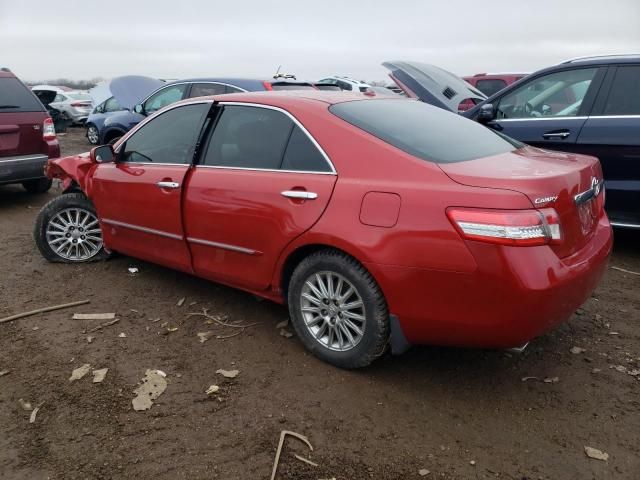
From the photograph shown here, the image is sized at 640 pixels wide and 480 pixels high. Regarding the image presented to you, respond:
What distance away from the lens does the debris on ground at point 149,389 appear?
2949 millimetres

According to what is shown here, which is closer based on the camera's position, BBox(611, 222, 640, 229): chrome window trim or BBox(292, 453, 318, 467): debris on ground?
BBox(292, 453, 318, 467): debris on ground

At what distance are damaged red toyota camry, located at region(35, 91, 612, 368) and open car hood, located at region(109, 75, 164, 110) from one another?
520 cm

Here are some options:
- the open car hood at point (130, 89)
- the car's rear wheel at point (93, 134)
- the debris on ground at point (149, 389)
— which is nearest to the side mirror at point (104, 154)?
the debris on ground at point (149, 389)

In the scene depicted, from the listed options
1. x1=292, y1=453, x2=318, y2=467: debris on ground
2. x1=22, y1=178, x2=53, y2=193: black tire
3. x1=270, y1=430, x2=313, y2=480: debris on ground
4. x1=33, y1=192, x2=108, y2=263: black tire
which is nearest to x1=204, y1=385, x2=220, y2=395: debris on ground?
x1=270, y1=430, x2=313, y2=480: debris on ground

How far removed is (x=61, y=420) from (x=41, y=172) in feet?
16.9

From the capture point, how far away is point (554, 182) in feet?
8.98

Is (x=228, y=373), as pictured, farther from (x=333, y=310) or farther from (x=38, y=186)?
(x=38, y=186)

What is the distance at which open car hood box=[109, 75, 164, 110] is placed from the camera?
9008mm

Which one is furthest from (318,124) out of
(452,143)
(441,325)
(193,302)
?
(193,302)

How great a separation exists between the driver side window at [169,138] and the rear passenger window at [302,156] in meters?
0.88

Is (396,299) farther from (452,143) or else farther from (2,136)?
(2,136)

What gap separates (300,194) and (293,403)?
1.14 metres

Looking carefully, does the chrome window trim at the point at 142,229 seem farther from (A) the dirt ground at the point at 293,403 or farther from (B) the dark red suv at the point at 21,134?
(B) the dark red suv at the point at 21,134

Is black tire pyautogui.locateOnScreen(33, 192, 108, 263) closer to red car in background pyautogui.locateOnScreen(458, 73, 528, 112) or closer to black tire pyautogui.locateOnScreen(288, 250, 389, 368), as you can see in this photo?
black tire pyautogui.locateOnScreen(288, 250, 389, 368)
